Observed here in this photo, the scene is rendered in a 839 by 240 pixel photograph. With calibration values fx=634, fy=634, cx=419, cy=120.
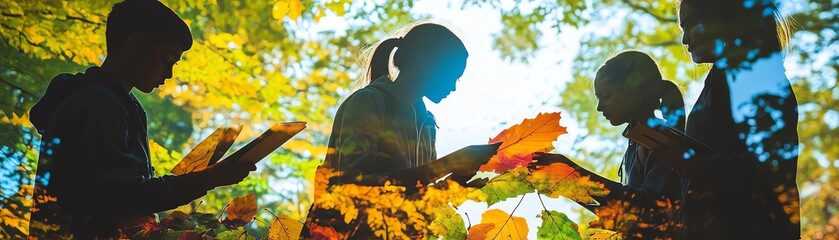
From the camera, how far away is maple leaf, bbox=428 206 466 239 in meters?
1.33

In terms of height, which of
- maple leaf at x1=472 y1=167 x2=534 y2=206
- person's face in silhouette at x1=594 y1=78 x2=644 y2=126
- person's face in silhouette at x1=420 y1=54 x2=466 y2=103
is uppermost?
person's face in silhouette at x1=594 y1=78 x2=644 y2=126

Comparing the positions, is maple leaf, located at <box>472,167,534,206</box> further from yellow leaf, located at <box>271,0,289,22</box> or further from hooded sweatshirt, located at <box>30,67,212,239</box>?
yellow leaf, located at <box>271,0,289,22</box>

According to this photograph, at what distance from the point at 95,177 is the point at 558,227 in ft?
3.01

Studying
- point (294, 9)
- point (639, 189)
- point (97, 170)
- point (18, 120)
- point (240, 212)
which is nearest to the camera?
point (97, 170)

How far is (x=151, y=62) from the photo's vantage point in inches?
57.6

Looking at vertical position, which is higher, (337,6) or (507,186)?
(337,6)

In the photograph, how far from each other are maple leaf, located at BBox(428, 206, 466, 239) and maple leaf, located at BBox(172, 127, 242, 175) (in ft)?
1.50

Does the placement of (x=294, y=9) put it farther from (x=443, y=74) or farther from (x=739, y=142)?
(x=739, y=142)

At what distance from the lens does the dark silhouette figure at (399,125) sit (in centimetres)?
135

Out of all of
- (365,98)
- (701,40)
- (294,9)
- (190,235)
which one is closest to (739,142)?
(701,40)

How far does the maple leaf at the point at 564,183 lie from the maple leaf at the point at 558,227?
0.14ft

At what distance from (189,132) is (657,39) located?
6885 mm

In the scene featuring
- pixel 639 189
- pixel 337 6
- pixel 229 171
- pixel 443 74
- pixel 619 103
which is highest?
pixel 337 6

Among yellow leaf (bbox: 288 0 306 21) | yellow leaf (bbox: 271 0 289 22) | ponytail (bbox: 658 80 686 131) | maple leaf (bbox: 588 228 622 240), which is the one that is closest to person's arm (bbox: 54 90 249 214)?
maple leaf (bbox: 588 228 622 240)
